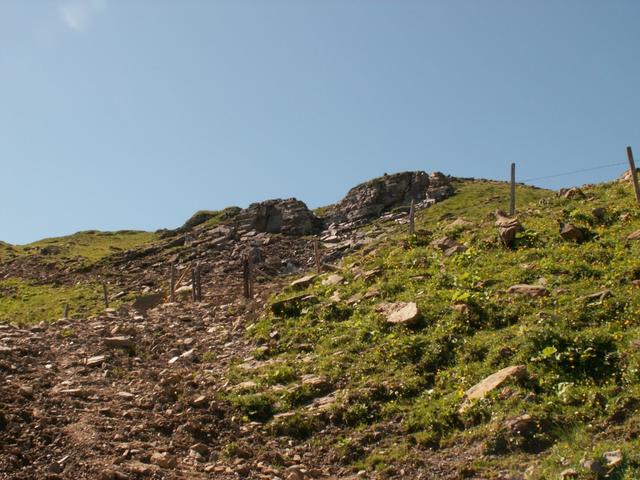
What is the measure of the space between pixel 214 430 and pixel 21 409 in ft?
11.5

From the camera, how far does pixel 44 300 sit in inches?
1813

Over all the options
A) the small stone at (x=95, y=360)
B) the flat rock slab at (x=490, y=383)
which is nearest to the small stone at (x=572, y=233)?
the flat rock slab at (x=490, y=383)

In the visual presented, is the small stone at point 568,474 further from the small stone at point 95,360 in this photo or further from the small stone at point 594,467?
the small stone at point 95,360

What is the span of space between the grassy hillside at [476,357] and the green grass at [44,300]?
22.7m

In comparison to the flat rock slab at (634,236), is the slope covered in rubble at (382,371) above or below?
below

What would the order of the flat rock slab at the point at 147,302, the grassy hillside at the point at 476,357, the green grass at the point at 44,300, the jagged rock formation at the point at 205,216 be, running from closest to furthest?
1. the grassy hillside at the point at 476,357
2. the flat rock slab at the point at 147,302
3. the green grass at the point at 44,300
4. the jagged rock formation at the point at 205,216

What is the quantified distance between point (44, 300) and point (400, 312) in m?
36.0

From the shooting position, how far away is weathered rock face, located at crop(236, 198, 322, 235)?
6003cm

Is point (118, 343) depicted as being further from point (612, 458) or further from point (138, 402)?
point (612, 458)

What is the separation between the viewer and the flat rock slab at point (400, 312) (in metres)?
16.0

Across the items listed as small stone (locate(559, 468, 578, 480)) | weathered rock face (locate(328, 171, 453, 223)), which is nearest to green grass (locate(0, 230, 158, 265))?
weathered rock face (locate(328, 171, 453, 223))

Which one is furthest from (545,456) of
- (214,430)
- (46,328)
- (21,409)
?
(46,328)

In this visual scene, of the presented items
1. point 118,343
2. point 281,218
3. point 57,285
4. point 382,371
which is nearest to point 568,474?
point 382,371

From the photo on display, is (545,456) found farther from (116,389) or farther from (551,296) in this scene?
(116,389)
